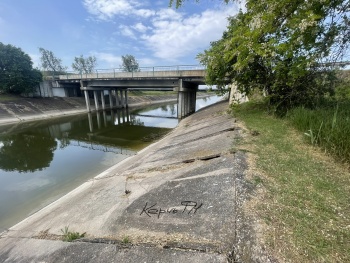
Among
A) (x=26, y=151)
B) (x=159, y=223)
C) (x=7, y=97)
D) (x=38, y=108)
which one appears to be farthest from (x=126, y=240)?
(x=7, y=97)

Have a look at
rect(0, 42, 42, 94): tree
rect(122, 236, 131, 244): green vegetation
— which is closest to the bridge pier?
rect(122, 236, 131, 244): green vegetation

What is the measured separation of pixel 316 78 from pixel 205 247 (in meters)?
9.81

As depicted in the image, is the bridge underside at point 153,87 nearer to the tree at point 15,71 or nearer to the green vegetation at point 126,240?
the tree at point 15,71

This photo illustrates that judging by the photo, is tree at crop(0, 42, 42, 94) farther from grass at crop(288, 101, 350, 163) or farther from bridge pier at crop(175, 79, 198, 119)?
grass at crop(288, 101, 350, 163)

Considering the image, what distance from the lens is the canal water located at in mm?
8836

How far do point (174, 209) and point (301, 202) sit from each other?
8.37ft

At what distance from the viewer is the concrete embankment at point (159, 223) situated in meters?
3.20

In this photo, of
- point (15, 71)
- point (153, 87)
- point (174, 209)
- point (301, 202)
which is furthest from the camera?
point (153, 87)

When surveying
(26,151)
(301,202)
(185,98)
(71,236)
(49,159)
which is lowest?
(26,151)

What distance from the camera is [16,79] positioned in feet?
109

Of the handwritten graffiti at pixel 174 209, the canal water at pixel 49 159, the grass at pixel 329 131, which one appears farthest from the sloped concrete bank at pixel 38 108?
the grass at pixel 329 131

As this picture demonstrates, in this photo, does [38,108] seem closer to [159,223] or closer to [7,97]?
[7,97]

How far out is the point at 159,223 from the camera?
4125 millimetres

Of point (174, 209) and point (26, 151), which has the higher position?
point (174, 209)
